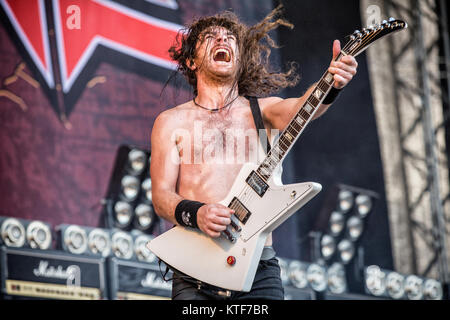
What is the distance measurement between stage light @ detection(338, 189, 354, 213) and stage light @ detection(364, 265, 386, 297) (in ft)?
2.17

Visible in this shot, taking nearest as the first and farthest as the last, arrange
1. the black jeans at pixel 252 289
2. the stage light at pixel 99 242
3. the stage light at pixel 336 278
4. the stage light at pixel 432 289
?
the black jeans at pixel 252 289 < the stage light at pixel 99 242 < the stage light at pixel 336 278 < the stage light at pixel 432 289

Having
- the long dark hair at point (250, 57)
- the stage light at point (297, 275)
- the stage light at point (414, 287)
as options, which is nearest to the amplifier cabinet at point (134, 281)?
the stage light at point (297, 275)

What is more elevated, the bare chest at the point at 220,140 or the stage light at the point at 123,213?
the bare chest at the point at 220,140

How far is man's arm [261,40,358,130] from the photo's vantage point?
7.70 ft

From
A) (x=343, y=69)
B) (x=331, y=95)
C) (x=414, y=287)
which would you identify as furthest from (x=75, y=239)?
(x=414, y=287)

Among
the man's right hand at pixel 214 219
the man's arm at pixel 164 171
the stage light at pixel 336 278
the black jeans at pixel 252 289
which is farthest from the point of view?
the stage light at pixel 336 278

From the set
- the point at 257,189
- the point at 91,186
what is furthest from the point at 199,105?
the point at 91,186

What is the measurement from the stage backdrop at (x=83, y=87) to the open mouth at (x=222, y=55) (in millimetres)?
1814

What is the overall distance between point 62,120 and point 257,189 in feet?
8.64

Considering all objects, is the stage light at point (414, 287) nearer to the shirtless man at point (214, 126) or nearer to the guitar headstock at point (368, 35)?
the shirtless man at point (214, 126)

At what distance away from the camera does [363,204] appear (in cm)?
638

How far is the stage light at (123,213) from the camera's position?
468 centimetres

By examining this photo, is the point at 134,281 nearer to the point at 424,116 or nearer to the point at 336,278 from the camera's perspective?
the point at 336,278

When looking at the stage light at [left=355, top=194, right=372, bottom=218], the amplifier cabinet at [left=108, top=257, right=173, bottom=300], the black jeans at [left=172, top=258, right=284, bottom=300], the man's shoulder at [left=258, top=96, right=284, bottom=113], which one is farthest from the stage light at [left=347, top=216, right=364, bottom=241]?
the black jeans at [left=172, top=258, right=284, bottom=300]
